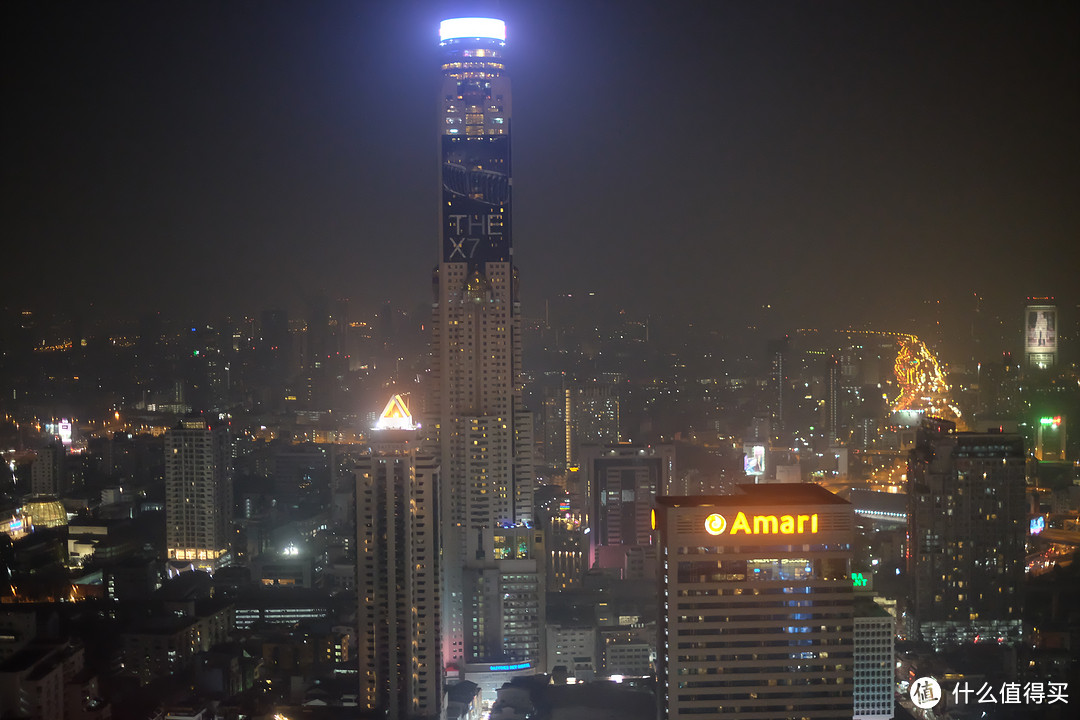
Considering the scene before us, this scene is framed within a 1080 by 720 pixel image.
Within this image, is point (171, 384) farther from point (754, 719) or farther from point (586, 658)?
point (754, 719)

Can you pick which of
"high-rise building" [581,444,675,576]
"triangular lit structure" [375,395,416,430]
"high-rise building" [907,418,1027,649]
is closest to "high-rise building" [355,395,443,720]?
"triangular lit structure" [375,395,416,430]

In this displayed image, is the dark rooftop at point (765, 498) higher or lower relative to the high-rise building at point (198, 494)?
higher

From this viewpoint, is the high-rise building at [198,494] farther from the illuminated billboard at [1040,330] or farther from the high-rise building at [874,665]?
the illuminated billboard at [1040,330]

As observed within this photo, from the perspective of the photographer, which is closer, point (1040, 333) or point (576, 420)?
point (1040, 333)

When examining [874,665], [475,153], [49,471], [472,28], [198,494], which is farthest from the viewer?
[198,494]

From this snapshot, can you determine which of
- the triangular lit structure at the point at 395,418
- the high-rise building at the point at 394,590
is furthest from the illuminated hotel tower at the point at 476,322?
the triangular lit structure at the point at 395,418

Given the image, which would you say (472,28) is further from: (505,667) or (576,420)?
(505,667)

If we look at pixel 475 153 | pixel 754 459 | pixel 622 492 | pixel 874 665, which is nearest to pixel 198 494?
pixel 622 492
